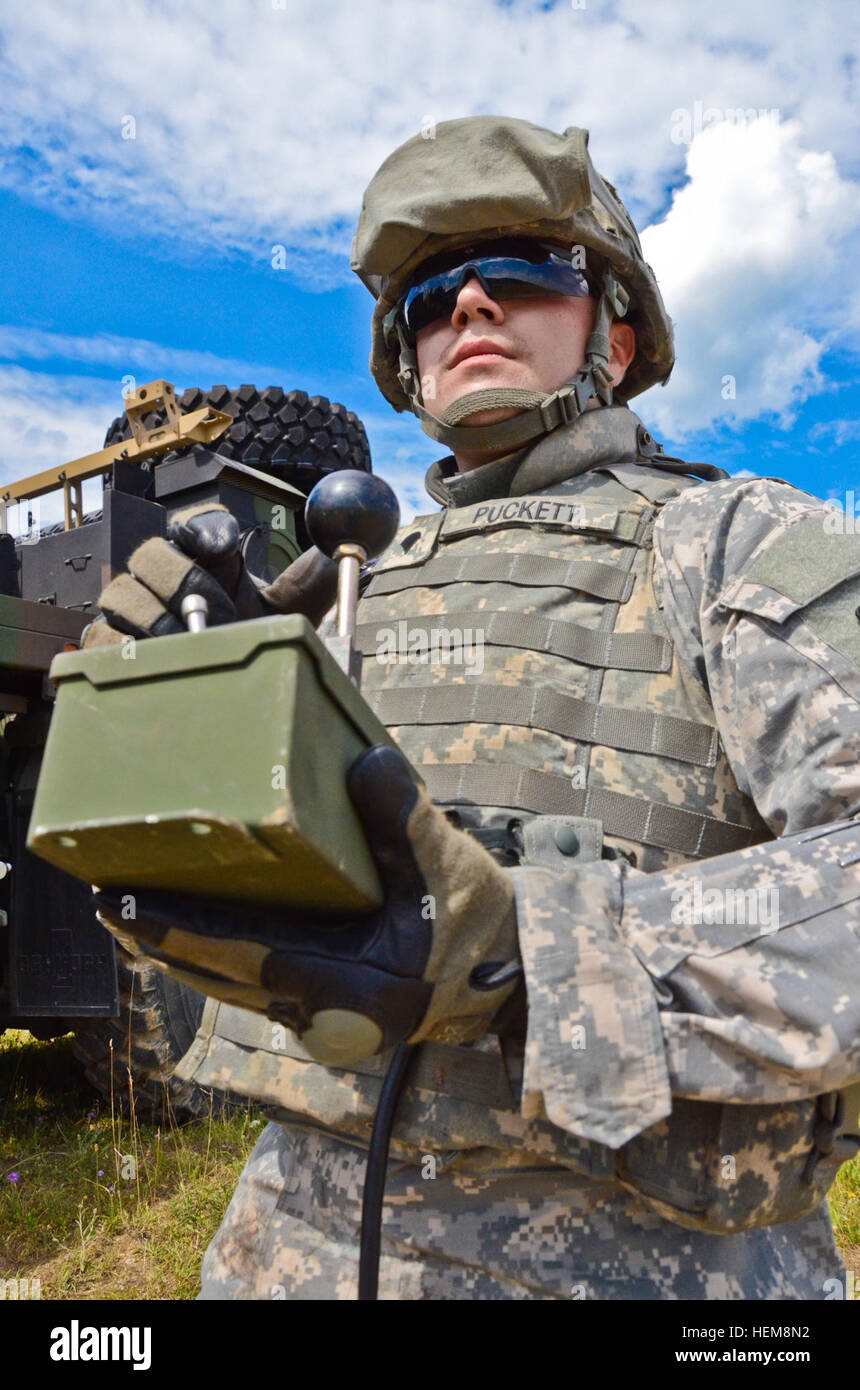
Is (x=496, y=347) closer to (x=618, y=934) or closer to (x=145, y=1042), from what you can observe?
(x=618, y=934)

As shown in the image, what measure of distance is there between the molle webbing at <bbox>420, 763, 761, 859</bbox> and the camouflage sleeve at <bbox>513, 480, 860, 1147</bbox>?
0.19 metres

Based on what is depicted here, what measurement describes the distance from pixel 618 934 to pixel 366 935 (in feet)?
1.14

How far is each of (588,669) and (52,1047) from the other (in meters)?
5.67

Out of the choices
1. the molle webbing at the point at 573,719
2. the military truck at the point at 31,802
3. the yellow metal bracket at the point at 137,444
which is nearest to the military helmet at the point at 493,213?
the molle webbing at the point at 573,719

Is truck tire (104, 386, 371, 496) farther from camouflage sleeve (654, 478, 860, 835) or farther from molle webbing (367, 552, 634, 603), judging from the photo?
camouflage sleeve (654, 478, 860, 835)

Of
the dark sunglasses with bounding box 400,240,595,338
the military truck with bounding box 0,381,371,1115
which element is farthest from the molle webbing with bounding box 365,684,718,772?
the military truck with bounding box 0,381,371,1115

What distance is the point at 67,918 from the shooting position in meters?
4.46

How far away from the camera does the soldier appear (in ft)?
4.16

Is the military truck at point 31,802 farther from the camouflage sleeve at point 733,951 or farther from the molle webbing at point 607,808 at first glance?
the camouflage sleeve at point 733,951

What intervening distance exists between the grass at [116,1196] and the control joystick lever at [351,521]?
3.09 m

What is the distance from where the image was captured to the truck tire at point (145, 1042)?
15.3 feet

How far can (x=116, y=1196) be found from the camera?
4.23 meters

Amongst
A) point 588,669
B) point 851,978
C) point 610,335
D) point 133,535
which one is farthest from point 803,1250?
point 133,535

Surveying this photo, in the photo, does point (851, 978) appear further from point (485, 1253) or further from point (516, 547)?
point (516, 547)
